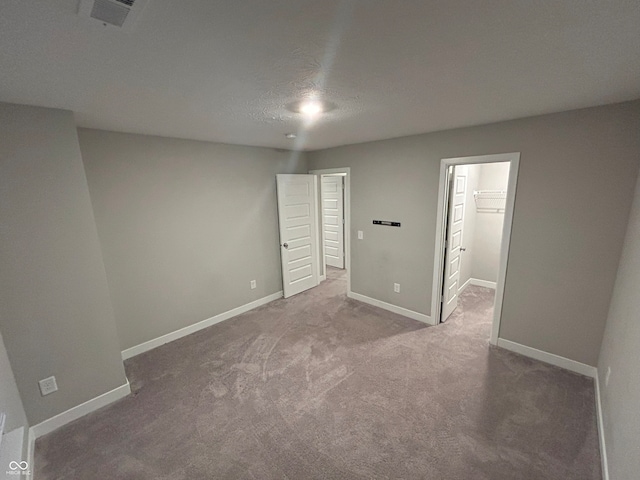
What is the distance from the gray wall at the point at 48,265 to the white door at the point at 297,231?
2427mm

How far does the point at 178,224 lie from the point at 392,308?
3.07 m

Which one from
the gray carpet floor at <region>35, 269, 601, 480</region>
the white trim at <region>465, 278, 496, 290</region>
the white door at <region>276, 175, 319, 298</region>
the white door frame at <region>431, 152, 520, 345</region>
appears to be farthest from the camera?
the white trim at <region>465, 278, 496, 290</region>

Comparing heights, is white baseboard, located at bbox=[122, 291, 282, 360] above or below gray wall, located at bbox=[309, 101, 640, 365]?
below

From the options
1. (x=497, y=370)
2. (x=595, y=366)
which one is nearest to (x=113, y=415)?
(x=497, y=370)

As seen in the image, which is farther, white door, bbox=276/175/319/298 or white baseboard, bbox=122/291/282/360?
white door, bbox=276/175/319/298

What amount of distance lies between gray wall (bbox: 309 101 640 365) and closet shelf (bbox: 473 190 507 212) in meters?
1.84

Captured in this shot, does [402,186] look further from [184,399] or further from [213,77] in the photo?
[184,399]

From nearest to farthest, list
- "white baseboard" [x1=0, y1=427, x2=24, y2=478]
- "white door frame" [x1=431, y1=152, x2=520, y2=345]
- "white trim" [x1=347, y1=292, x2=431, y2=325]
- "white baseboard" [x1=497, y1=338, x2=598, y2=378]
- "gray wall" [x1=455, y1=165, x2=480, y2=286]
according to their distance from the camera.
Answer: "white baseboard" [x1=0, y1=427, x2=24, y2=478]
"white baseboard" [x1=497, y1=338, x2=598, y2=378]
"white door frame" [x1=431, y1=152, x2=520, y2=345]
"white trim" [x1=347, y1=292, x2=431, y2=325]
"gray wall" [x1=455, y1=165, x2=480, y2=286]

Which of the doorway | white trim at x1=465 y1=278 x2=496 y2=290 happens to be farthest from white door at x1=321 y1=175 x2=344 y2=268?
white trim at x1=465 y1=278 x2=496 y2=290

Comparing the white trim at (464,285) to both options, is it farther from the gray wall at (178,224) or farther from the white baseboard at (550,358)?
the gray wall at (178,224)

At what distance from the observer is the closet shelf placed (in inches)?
172

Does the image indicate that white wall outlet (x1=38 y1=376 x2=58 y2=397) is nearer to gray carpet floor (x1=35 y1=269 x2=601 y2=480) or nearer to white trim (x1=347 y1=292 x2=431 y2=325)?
gray carpet floor (x1=35 y1=269 x2=601 y2=480)

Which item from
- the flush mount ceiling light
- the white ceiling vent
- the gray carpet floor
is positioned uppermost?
the flush mount ceiling light

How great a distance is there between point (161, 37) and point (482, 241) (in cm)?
509
